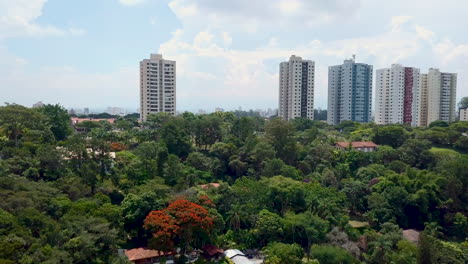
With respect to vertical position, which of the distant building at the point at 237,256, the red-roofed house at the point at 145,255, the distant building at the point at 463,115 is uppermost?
the distant building at the point at 463,115

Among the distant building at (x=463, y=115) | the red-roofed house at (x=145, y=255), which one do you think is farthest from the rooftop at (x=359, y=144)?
the distant building at (x=463, y=115)

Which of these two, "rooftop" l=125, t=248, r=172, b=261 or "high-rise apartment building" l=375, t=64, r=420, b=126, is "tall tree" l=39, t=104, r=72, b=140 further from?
"high-rise apartment building" l=375, t=64, r=420, b=126

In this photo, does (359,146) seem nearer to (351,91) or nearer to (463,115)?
(351,91)

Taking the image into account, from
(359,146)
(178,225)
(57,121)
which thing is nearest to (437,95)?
(359,146)

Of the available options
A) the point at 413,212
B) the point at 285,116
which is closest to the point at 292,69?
the point at 285,116

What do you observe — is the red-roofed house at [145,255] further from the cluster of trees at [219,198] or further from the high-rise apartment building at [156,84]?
the high-rise apartment building at [156,84]
